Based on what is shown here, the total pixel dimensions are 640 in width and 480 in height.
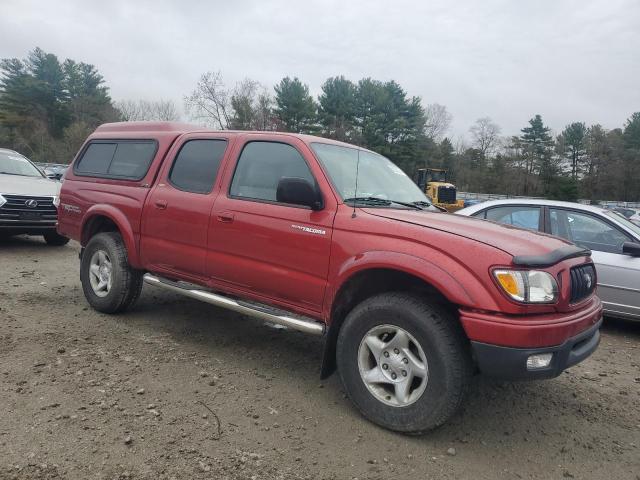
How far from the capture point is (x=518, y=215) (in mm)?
6164

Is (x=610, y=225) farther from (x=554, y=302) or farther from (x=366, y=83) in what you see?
(x=366, y=83)

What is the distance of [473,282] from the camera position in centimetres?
269

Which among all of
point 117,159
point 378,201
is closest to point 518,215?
point 378,201

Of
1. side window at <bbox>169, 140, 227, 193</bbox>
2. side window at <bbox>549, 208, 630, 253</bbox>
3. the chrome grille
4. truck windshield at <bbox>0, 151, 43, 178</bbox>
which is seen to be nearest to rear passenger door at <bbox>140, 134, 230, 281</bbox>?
side window at <bbox>169, 140, 227, 193</bbox>

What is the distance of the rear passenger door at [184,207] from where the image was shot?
413cm

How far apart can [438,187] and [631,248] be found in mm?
22973

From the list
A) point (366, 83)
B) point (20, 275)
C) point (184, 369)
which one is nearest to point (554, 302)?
point (184, 369)

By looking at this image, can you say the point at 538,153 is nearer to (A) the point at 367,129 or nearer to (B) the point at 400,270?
(A) the point at 367,129

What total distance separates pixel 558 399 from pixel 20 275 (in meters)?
6.65

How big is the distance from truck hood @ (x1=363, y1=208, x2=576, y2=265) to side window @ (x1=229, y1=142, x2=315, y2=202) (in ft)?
2.52

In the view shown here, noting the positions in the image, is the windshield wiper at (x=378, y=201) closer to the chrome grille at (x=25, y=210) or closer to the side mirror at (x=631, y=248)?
the side mirror at (x=631, y=248)

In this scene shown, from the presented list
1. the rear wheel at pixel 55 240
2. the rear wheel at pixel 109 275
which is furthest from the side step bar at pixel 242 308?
the rear wheel at pixel 55 240

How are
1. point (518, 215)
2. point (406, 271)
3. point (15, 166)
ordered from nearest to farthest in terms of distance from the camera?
point (406, 271) → point (518, 215) → point (15, 166)

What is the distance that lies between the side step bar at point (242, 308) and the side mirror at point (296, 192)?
849mm
